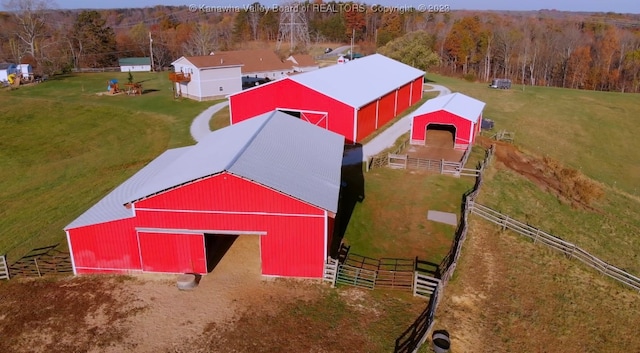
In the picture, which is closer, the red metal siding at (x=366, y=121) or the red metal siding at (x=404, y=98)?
the red metal siding at (x=366, y=121)

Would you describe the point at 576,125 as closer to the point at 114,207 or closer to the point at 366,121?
the point at 366,121

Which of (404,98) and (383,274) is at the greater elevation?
(404,98)

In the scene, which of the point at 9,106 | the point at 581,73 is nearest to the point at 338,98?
the point at 9,106

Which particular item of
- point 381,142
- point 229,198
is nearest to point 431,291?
point 229,198

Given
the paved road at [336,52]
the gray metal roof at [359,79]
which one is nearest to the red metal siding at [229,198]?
the gray metal roof at [359,79]

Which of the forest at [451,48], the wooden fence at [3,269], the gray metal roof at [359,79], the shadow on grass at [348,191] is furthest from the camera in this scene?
the forest at [451,48]

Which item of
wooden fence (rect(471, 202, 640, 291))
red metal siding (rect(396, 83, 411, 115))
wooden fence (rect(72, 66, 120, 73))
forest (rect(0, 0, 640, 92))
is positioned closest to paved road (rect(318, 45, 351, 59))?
forest (rect(0, 0, 640, 92))

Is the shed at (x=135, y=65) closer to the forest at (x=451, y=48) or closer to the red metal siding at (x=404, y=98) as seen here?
the forest at (x=451, y=48)

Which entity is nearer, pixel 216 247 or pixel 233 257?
pixel 233 257
